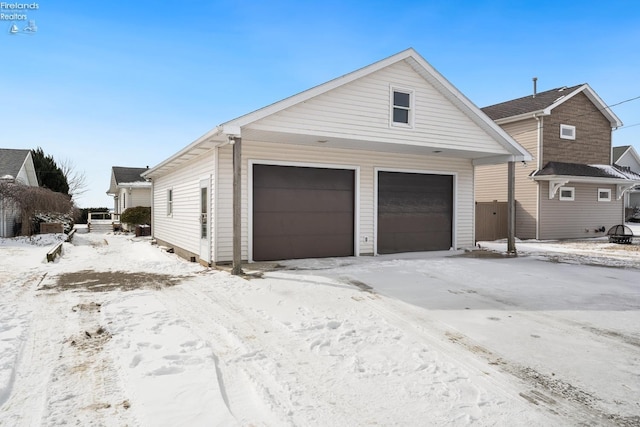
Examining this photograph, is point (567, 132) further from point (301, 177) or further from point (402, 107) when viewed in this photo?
point (301, 177)

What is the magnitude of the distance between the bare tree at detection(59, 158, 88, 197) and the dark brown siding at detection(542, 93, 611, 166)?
4285cm

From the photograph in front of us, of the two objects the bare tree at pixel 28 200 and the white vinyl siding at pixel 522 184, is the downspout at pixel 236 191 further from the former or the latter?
the white vinyl siding at pixel 522 184

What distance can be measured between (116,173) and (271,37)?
20.3 m

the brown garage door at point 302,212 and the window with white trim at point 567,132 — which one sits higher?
the window with white trim at point 567,132

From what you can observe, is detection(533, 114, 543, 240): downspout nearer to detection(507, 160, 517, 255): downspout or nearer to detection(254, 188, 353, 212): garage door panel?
detection(507, 160, 517, 255): downspout

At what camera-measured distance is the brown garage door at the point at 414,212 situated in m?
11.1

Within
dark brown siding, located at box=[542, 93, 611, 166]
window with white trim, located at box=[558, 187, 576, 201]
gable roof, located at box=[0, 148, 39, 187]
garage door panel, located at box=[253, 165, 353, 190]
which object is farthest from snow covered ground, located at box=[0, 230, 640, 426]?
gable roof, located at box=[0, 148, 39, 187]

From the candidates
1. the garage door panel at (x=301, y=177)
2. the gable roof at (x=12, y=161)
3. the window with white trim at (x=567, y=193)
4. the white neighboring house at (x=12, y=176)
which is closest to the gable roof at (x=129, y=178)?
the white neighboring house at (x=12, y=176)

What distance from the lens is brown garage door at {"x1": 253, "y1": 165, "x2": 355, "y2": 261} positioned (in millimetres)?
9484

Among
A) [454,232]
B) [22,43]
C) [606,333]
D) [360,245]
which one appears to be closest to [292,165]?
[360,245]

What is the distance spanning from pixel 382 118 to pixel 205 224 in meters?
5.13

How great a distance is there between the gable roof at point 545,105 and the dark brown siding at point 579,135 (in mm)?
235

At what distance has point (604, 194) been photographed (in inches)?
739

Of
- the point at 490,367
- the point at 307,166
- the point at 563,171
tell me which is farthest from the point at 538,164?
the point at 490,367
